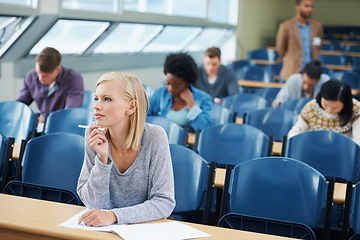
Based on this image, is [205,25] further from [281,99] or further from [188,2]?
[281,99]

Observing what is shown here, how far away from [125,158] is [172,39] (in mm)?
7455

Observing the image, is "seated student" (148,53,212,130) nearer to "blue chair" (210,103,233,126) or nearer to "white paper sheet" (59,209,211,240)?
"blue chair" (210,103,233,126)

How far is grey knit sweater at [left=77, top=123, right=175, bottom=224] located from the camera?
6.77ft

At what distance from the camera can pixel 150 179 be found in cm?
216

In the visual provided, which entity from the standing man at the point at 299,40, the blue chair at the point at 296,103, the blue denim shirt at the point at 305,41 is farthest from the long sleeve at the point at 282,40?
the blue chair at the point at 296,103

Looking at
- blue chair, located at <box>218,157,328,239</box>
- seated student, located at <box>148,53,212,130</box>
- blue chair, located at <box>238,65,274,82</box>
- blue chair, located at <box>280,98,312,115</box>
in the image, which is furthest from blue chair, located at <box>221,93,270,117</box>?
Result: blue chair, located at <box>238,65,274,82</box>

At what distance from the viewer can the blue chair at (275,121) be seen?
4.38m

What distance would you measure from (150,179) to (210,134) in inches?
55.8

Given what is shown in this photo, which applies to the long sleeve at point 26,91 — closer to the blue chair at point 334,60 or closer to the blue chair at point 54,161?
the blue chair at point 54,161

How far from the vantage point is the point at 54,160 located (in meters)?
2.78

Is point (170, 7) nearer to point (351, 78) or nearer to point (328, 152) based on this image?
point (351, 78)

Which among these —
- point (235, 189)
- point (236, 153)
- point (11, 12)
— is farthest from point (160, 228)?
point (11, 12)

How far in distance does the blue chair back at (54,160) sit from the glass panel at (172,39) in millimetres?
5789

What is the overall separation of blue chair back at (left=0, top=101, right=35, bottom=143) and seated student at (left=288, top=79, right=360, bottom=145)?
1990 mm
